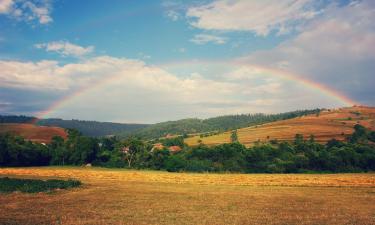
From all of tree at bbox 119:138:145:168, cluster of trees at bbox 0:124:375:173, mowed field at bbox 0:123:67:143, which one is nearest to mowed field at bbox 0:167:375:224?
cluster of trees at bbox 0:124:375:173

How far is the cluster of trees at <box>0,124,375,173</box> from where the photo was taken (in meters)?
94.7

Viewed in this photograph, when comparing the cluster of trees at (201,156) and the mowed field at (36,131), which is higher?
the mowed field at (36,131)

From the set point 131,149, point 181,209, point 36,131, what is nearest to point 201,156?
point 131,149

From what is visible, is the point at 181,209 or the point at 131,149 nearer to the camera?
the point at 181,209

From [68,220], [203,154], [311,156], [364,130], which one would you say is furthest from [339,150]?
[68,220]

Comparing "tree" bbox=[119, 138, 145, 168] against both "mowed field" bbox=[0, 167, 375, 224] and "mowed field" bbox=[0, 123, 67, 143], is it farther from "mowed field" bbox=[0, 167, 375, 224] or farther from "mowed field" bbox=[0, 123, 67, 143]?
"mowed field" bbox=[0, 167, 375, 224]

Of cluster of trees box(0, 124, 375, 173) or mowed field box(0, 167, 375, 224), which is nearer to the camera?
mowed field box(0, 167, 375, 224)

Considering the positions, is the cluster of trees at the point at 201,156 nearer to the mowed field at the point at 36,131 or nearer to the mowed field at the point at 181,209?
the mowed field at the point at 36,131

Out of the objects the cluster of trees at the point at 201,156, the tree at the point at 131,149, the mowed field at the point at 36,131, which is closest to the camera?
the cluster of trees at the point at 201,156

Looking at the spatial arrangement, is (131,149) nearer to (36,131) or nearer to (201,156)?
(201,156)

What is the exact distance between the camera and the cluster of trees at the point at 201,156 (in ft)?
311

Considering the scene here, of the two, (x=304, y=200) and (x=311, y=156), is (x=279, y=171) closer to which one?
(x=311, y=156)

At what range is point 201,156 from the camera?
105 m

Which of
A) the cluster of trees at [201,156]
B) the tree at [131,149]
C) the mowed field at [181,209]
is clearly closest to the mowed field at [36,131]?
the cluster of trees at [201,156]
